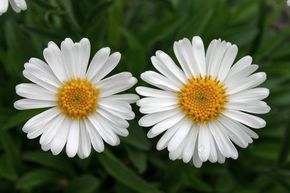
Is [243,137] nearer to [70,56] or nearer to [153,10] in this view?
[70,56]

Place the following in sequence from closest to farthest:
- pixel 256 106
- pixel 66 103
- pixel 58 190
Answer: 1. pixel 256 106
2. pixel 66 103
3. pixel 58 190

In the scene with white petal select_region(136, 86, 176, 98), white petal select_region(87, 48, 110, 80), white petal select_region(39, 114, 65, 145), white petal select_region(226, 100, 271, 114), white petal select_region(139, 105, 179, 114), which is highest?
white petal select_region(87, 48, 110, 80)

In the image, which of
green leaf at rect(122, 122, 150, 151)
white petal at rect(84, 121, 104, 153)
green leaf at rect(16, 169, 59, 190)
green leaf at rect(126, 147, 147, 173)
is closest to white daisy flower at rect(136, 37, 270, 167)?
white petal at rect(84, 121, 104, 153)

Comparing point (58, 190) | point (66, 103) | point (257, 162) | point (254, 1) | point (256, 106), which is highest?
point (254, 1)

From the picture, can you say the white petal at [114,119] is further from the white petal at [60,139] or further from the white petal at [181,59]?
the white petal at [181,59]

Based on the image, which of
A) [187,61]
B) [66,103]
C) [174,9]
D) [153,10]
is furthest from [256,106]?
[153,10]

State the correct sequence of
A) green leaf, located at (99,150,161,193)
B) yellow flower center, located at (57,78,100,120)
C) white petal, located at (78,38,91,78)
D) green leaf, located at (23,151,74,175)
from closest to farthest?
white petal, located at (78,38,91,78) < yellow flower center, located at (57,78,100,120) < green leaf, located at (99,150,161,193) < green leaf, located at (23,151,74,175)

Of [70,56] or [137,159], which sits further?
[137,159]

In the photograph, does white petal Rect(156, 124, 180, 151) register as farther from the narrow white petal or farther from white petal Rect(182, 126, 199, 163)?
the narrow white petal

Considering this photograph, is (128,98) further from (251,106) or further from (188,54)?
(251,106)
